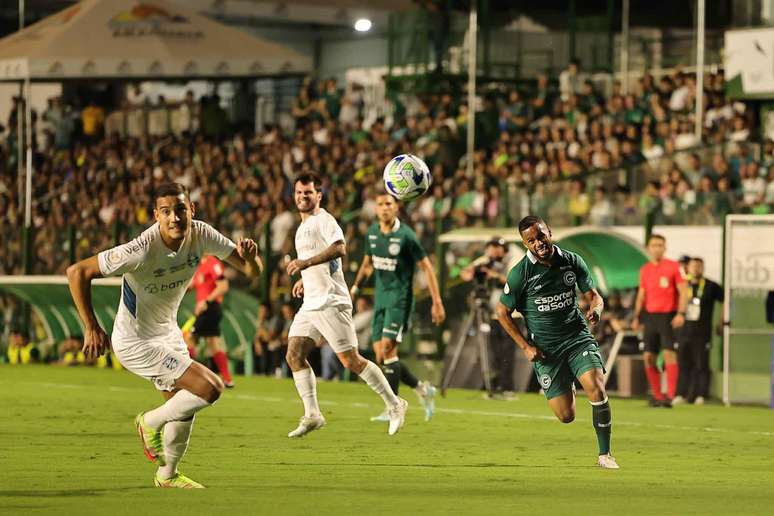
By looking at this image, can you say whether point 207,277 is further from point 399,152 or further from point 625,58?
point 625,58

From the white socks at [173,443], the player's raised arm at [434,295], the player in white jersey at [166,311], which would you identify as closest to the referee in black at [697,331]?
the player's raised arm at [434,295]

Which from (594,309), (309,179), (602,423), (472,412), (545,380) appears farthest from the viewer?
(472,412)

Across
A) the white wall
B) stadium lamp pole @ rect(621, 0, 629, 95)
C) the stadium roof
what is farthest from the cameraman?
the white wall

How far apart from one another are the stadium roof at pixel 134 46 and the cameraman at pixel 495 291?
8.64 m

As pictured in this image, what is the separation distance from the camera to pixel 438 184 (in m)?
28.2

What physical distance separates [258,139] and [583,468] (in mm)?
23552

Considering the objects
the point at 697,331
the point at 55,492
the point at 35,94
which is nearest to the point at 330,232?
the point at 55,492

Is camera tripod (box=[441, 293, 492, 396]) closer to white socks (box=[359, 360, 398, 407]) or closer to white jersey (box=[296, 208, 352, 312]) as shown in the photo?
white socks (box=[359, 360, 398, 407])

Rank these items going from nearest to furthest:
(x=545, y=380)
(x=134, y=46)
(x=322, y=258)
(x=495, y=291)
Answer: (x=545, y=380)
(x=322, y=258)
(x=495, y=291)
(x=134, y=46)

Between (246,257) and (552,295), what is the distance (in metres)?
3.04

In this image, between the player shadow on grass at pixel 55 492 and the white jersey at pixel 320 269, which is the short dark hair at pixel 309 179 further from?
the player shadow on grass at pixel 55 492

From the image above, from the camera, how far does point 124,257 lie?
10750mm

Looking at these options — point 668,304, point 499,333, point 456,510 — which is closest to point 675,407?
point 668,304

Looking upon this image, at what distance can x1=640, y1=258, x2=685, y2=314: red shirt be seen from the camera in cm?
2081
